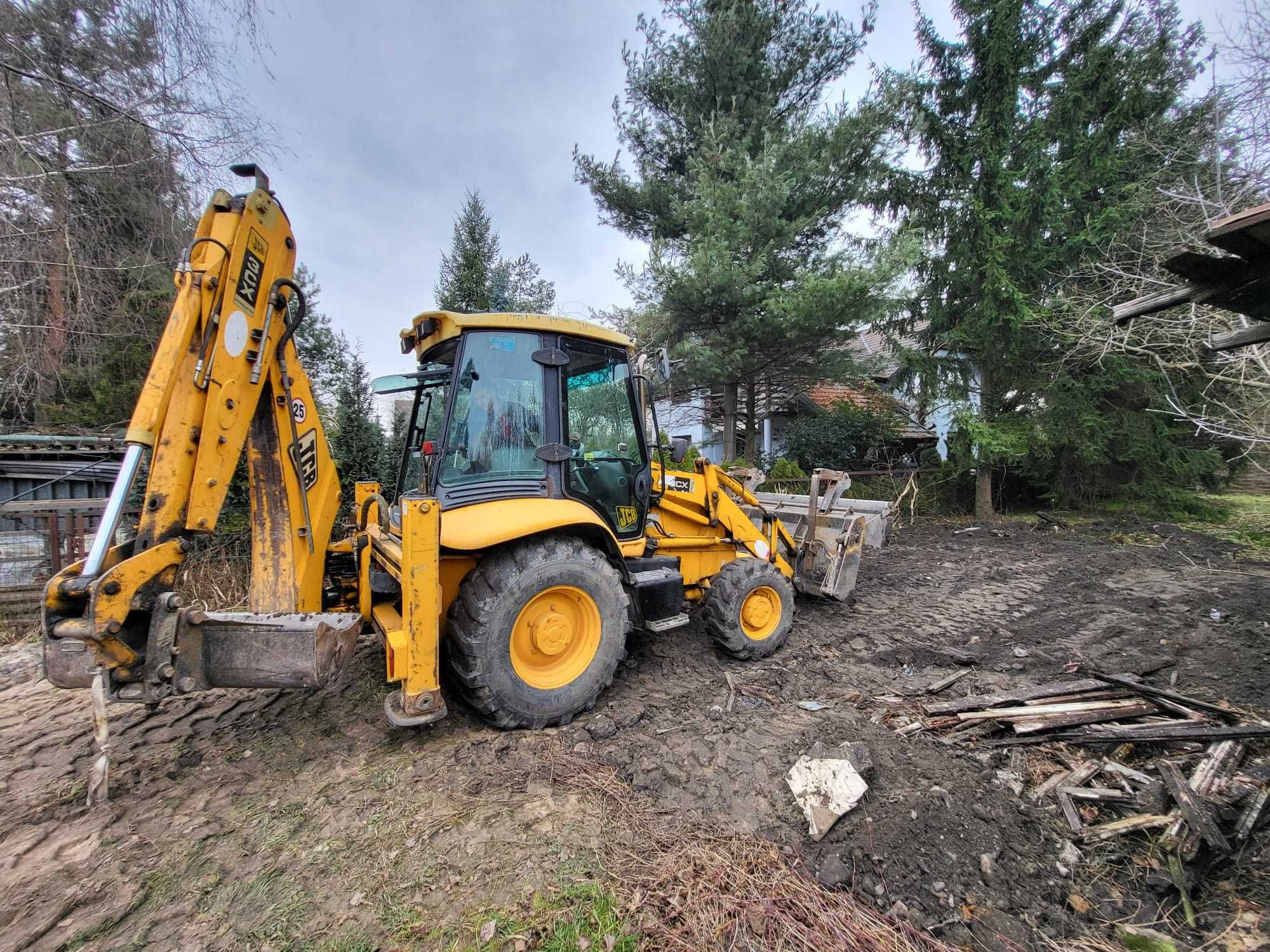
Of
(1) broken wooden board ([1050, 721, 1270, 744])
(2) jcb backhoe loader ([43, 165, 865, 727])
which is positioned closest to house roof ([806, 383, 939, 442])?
(2) jcb backhoe loader ([43, 165, 865, 727])

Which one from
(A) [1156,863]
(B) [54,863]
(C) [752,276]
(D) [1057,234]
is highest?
(D) [1057,234]

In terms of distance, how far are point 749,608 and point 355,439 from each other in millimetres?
5035

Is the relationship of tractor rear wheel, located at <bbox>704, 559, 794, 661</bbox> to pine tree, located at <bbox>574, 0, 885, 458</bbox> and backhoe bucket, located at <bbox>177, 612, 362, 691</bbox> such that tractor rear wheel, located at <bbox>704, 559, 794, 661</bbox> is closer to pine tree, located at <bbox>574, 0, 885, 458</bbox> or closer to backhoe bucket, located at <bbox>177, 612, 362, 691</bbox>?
backhoe bucket, located at <bbox>177, 612, 362, 691</bbox>

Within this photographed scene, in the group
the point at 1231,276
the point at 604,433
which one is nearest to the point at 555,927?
the point at 604,433

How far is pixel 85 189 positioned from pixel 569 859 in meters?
8.80

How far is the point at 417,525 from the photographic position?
2.52 metres

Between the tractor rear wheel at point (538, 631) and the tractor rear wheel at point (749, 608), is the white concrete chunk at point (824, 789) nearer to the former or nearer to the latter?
the tractor rear wheel at point (538, 631)

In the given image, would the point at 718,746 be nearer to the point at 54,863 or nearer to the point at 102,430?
the point at 54,863

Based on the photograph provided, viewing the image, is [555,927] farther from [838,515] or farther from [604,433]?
[838,515]

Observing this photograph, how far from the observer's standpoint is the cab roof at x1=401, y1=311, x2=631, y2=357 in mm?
3186

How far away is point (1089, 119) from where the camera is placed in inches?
401

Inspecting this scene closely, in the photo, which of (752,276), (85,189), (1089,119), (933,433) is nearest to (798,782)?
(752,276)

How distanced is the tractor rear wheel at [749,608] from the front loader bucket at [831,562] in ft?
3.25

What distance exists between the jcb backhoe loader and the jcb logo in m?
0.02
